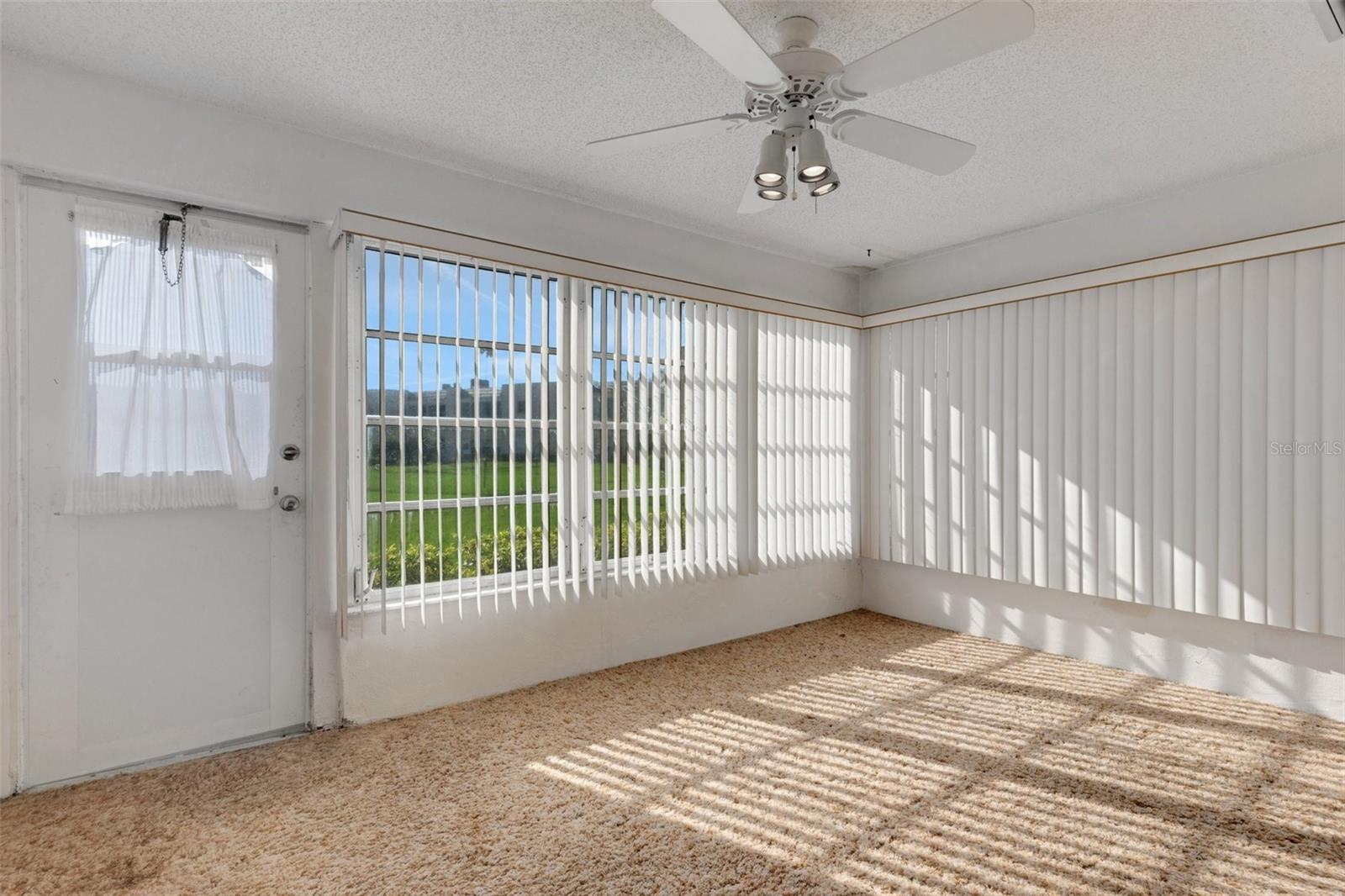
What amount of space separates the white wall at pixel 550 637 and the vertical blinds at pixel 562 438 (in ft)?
0.46

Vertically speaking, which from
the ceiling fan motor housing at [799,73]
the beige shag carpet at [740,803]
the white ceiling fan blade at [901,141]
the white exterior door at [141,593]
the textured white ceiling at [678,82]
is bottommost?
the beige shag carpet at [740,803]

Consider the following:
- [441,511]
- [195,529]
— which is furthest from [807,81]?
[195,529]

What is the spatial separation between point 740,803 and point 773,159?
2.12 metres

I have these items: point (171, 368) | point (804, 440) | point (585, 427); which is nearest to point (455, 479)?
point (585, 427)

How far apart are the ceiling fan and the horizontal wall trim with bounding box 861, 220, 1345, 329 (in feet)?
6.22

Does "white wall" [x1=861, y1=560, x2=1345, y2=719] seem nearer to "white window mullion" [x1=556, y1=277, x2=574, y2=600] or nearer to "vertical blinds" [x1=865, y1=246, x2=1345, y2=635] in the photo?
"vertical blinds" [x1=865, y1=246, x2=1345, y2=635]

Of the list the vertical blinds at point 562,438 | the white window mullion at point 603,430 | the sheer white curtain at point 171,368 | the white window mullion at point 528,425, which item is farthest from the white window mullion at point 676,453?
the sheer white curtain at point 171,368

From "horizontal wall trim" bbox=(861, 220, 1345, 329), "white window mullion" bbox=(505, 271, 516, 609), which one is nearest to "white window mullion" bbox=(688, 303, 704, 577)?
"white window mullion" bbox=(505, 271, 516, 609)

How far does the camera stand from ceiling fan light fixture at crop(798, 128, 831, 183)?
2.02 m

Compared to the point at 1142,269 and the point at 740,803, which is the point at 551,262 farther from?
the point at 1142,269

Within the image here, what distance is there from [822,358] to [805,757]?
9.08ft

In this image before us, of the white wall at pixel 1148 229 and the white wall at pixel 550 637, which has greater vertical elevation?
the white wall at pixel 1148 229

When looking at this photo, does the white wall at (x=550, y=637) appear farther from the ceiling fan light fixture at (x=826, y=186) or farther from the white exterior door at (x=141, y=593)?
the ceiling fan light fixture at (x=826, y=186)

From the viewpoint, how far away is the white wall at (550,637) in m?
2.96
